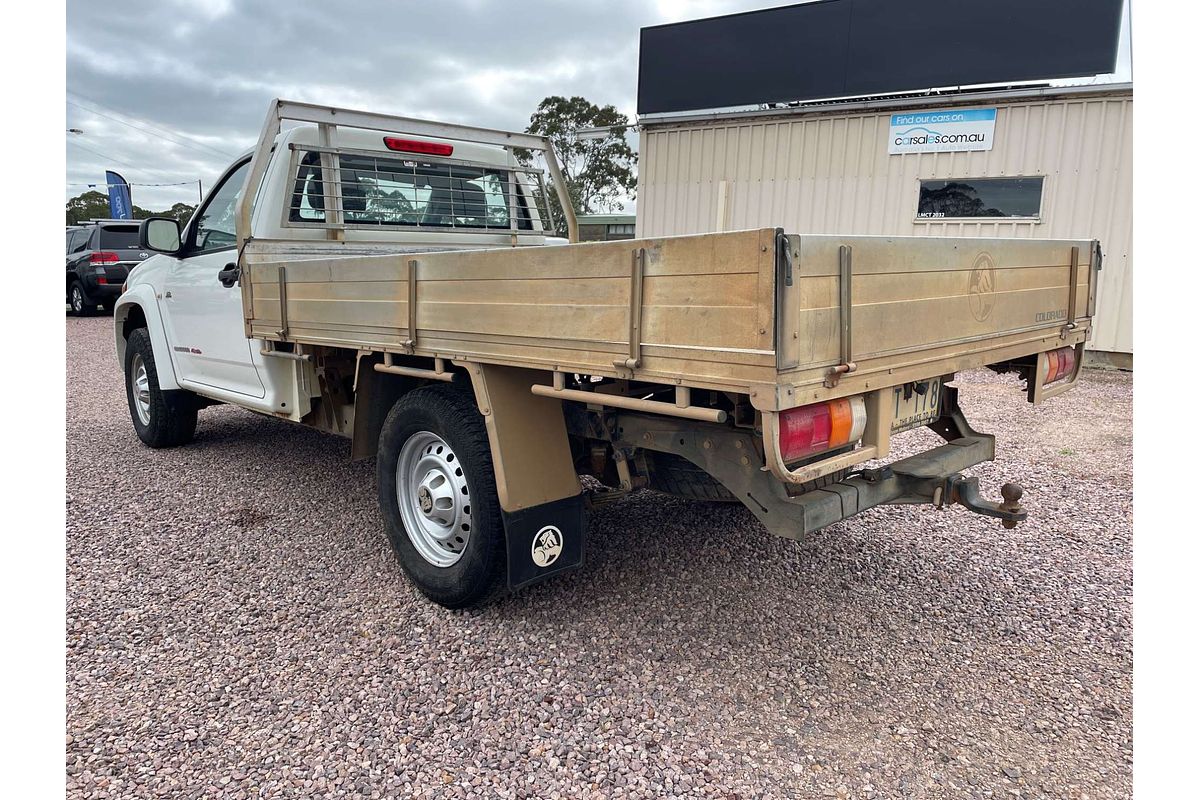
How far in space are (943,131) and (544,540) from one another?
30.7ft

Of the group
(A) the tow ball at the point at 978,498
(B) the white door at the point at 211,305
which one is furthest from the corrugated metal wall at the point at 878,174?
(A) the tow ball at the point at 978,498

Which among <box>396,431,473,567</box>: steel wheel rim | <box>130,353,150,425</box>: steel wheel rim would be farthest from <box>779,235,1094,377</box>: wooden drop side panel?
<box>130,353,150,425</box>: steel wheel rim

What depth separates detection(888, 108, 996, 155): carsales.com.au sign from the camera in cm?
978

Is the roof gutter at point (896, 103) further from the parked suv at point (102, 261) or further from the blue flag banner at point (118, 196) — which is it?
the blue flag banner at point (118, 196)

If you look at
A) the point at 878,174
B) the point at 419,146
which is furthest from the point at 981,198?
the point at 419,146

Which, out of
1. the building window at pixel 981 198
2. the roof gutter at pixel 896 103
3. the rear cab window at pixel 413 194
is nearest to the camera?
the rear cab window at pixel 413 194

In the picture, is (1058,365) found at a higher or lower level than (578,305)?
lower

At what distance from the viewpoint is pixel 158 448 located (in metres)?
5.98

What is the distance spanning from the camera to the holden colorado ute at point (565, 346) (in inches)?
85.3

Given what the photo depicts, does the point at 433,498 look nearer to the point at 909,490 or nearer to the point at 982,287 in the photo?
the point at 909,490

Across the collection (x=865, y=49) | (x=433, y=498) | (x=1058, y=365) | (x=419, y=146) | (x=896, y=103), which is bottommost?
(x=433, y=498)

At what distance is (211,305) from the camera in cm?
487

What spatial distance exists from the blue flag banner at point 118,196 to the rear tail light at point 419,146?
102 feet

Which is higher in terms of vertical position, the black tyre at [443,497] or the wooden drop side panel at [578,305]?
the wooden drop side panel at [578,305]
